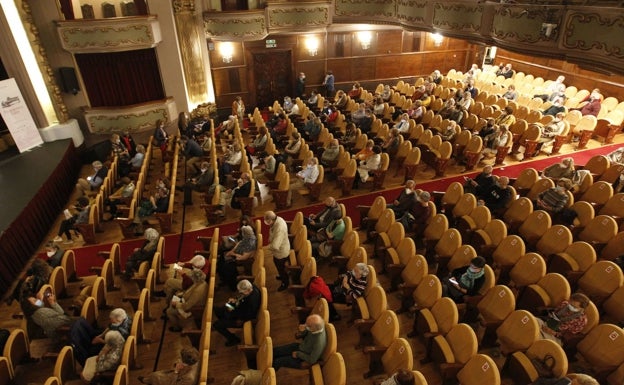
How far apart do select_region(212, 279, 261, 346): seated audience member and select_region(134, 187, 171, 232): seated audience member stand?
250 cm

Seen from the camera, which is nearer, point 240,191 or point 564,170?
point 564,170

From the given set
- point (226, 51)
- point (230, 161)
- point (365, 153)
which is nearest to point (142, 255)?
→ point (230, 161)

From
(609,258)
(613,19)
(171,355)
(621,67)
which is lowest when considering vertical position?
(171,355)

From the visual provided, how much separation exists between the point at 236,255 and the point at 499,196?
3.38m

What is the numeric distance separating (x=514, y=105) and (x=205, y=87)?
7.46 m

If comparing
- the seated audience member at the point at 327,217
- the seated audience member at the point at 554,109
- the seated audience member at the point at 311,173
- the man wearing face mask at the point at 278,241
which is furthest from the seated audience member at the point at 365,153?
the seated audience member at the point at 554,109

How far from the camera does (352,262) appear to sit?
4148 mm

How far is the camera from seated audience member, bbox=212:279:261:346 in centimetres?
348

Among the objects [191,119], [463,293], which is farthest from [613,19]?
[191,119]

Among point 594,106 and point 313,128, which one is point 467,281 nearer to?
point 313,128

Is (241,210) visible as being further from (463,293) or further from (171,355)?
(463,293)

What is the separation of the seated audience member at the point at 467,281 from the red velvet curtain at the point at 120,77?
8.20 m

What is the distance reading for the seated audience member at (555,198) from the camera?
183 inches

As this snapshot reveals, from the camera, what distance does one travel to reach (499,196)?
4930mm
